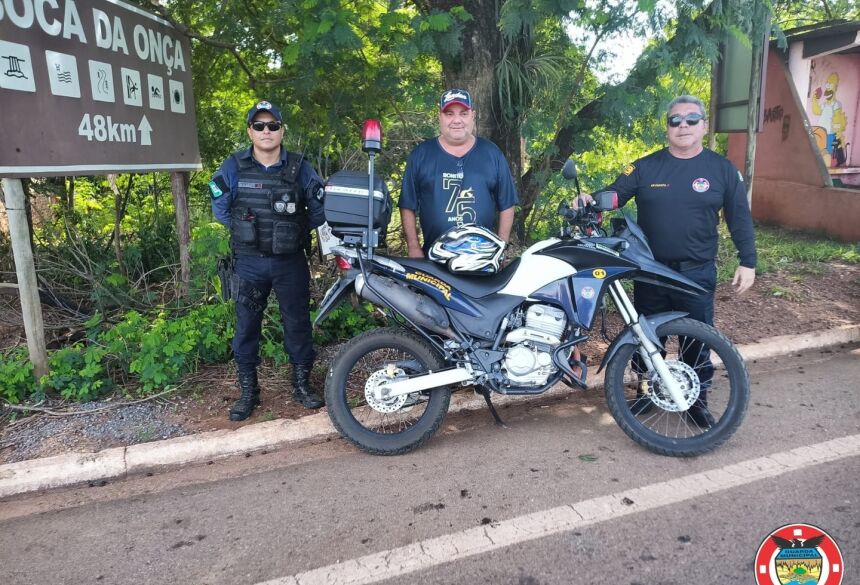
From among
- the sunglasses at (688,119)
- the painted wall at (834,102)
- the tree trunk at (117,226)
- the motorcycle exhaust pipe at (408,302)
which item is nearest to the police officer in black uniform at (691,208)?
the sunglasses at (688,119)

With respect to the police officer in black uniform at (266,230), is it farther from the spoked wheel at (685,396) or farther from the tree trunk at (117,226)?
the tree trunk at (117,226)

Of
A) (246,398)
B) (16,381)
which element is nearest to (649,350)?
(246,398)

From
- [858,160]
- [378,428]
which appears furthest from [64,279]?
[858,160]

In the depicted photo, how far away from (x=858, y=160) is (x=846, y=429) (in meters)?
8.83

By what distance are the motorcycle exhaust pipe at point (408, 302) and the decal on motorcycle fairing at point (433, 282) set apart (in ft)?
0.24

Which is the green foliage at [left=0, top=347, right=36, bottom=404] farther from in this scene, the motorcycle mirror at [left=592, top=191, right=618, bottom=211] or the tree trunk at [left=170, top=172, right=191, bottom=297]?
the motorcycle mirror at [left=592, top=191, right=618, bottom=211]

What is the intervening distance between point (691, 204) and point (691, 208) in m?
0.02

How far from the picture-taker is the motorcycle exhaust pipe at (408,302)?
348cm

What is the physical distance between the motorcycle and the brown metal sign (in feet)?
6.74

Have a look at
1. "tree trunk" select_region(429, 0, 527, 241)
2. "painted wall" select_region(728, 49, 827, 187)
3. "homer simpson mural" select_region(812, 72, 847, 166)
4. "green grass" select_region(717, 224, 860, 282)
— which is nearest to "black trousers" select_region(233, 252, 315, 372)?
"tree trunk" select_region(429, 0, 527, 241)

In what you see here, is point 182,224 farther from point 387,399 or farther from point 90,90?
point 387,399

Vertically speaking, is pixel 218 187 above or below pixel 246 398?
above

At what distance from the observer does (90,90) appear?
421 cm

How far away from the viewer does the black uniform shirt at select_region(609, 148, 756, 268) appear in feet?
12.1
